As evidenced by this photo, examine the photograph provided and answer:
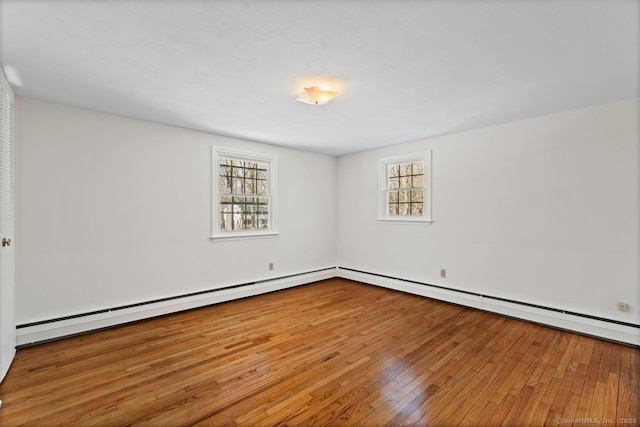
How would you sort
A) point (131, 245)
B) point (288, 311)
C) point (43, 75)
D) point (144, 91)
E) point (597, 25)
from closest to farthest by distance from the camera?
point (597, 25)
point (43, 75)
point (144, 91)
point (131, 245)
point (288, 311)

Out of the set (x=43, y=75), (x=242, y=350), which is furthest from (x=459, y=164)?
(x=43, y=75)

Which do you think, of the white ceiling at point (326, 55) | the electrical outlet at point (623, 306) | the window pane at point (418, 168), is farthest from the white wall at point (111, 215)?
the electrical outlet at point (623, 306)

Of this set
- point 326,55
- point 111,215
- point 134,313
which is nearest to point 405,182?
point 326,55

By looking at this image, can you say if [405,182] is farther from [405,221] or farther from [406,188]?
[405,221]

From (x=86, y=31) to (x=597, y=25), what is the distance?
3.18 metres

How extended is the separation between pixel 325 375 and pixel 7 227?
295 cm

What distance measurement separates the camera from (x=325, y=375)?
7.67ft

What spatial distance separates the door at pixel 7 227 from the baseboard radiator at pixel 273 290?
328mm

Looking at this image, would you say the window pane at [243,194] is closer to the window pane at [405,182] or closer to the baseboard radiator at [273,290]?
the baseboard radiator at [273,290]

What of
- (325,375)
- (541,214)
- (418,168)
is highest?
(418,168)

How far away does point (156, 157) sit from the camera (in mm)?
3697

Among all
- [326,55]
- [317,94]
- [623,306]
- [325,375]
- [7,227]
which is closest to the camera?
[326,55]

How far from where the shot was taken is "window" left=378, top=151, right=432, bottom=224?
4.57 m

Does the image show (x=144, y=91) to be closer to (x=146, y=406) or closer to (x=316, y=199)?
(x=146, y=406)
